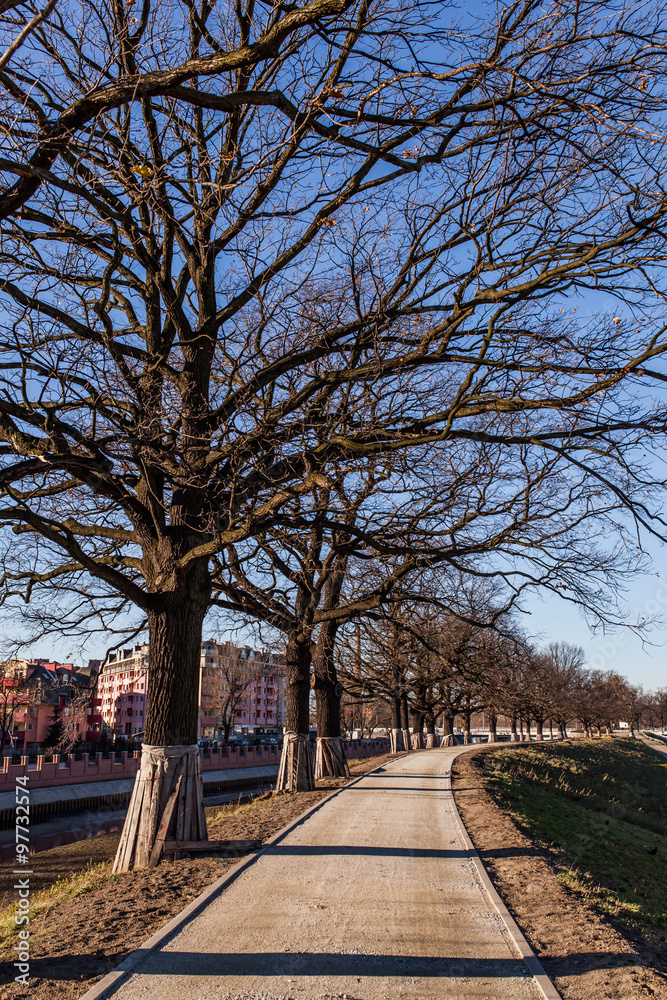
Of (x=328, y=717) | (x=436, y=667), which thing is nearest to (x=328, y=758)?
(x=328, y=717)

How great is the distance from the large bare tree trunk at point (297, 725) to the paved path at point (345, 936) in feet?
19.1

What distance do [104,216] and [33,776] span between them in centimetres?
2749

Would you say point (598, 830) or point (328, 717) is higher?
point (328, 717)

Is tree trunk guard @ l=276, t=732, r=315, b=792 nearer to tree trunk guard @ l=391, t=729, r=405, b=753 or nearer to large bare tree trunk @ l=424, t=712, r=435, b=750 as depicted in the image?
tree trunk guard @ l=391, t=729, r=405, b=753

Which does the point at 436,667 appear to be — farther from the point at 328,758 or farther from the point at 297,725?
the point at 297,725

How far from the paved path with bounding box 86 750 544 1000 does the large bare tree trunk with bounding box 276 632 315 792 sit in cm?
581

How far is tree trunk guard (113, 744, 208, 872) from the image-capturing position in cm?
777

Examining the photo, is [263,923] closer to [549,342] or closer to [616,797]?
[549,342]

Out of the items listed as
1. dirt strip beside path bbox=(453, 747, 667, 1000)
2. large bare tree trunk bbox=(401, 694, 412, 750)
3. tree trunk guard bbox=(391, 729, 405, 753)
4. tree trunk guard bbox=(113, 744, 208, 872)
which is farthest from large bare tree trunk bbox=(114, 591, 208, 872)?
large bare tree trunk bbox=(401, 694, 412, 750)

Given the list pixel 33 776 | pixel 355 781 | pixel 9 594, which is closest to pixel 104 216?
pixel 9 594

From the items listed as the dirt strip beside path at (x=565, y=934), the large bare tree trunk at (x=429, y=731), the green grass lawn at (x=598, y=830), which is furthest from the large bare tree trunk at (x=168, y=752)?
the large bare tree trunk at (x=429, y=731)

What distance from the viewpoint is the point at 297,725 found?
14.9 metres

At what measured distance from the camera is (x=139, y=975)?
4406 mm

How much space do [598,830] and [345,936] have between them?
572 inches
